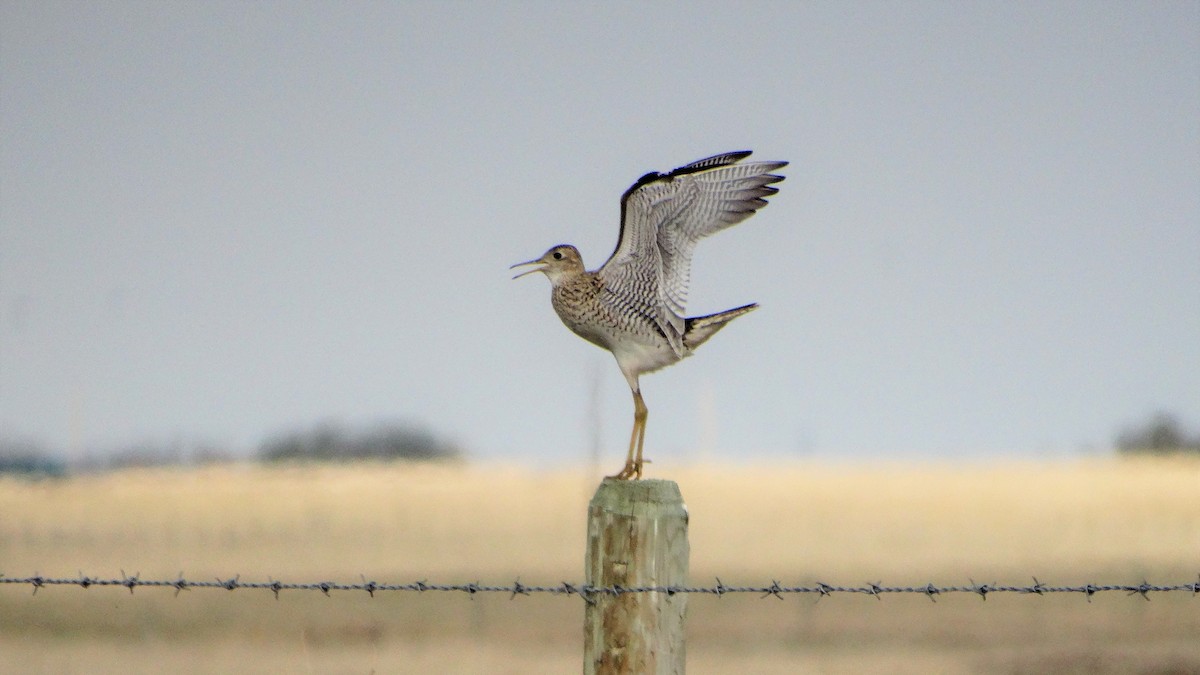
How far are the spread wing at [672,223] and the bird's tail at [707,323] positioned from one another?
6 cm

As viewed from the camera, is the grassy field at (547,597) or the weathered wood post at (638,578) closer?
the weathered wood post at (638,578)

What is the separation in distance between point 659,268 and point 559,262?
0.55 m

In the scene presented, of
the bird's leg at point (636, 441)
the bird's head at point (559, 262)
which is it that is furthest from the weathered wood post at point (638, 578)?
the bird's head at point (559, 262)

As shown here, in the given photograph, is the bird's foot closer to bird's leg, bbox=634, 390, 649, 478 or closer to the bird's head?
bird's leg, bbox=634, 390, 649, 478

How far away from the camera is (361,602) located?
15.4m

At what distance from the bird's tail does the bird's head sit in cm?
60

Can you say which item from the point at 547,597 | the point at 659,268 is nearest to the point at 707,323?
the point at 659,268

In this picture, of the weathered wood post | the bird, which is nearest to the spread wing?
the bird

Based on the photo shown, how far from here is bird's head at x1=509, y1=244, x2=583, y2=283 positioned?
5996mm

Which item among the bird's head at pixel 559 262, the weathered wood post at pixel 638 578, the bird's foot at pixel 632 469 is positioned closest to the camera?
the weathered wood post at pixel 638 578

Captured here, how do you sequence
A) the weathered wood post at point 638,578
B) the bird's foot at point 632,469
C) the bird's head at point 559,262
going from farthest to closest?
the bird's head at point 559,262
the bird's foot at point 632,469
the weathered wood post at point 638,578

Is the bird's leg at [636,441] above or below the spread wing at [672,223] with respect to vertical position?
below

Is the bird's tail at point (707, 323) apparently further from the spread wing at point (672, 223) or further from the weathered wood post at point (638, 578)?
the weathered wood post at point (638, 578)

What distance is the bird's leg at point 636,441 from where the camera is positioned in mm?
5031
